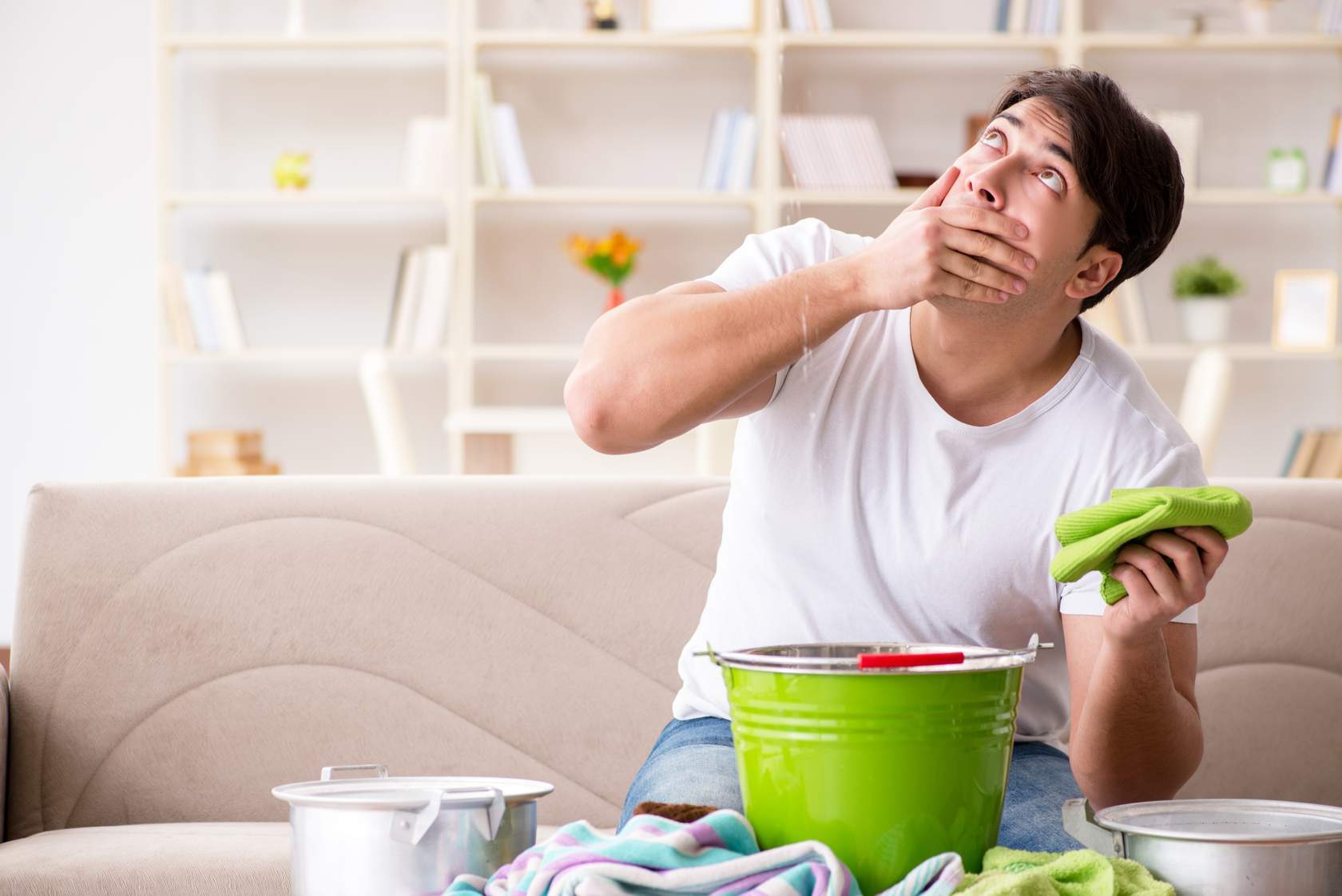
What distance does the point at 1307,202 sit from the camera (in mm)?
4508

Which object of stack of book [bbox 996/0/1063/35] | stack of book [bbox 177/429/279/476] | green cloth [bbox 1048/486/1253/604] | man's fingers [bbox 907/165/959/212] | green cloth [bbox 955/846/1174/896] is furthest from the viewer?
stack of book [bbox 996/0/1063/35]

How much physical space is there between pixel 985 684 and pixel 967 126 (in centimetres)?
405

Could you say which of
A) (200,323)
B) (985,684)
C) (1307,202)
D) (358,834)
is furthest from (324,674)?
(1307,202)

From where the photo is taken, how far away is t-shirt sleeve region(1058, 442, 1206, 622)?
1303 mm

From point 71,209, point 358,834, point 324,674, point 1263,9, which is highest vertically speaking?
point 1263,9

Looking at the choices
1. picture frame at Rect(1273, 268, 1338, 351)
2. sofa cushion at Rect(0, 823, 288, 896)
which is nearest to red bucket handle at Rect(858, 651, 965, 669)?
sofa cushion at Rect(0, 823, 288, 896)

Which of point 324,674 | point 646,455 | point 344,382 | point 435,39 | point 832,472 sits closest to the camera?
point 832,472

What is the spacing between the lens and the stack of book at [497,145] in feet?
14.7

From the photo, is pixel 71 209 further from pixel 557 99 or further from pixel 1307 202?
pixel 1307 202

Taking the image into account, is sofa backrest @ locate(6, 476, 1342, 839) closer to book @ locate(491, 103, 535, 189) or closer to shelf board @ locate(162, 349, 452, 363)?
shelf board @ locate(162, 349, 452, 363)

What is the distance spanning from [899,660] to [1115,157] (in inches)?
26.5

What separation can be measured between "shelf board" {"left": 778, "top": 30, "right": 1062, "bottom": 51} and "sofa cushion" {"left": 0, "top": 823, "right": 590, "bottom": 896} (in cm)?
348

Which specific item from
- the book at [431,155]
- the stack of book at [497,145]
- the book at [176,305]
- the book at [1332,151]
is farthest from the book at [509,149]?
the book at [1332,151]

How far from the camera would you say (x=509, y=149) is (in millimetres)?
4520
